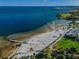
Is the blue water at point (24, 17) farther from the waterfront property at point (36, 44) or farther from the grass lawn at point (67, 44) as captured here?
the grass lawn at point (67, 44)

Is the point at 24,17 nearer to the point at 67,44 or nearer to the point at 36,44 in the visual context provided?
the point at 36,44

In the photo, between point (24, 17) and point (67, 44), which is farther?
point (24, 17)

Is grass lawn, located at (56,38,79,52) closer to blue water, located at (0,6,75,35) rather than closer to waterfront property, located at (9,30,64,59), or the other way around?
waterfront property, located at (9,30,64,59)

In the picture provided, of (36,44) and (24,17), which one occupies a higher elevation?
(24,17)

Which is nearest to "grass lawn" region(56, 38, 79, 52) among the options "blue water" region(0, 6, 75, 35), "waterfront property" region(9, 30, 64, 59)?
"waterfront property" region(9, 30, 64, 59)

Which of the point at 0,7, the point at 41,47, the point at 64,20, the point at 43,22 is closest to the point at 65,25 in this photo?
the point at 64,20

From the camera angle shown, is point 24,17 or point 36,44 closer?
point 36,44

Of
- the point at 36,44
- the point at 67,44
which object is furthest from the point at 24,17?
the point at 67,44

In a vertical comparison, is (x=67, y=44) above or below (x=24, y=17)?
below
